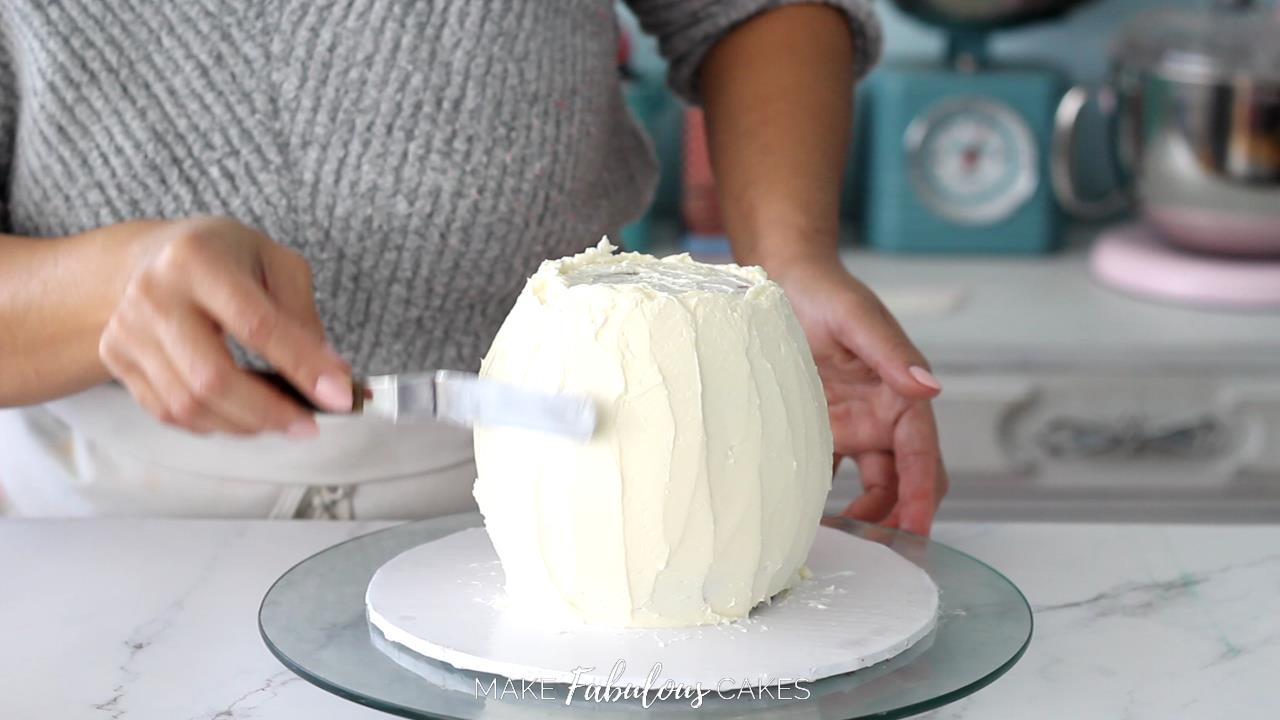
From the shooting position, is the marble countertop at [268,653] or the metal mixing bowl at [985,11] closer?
the marble countertop at [268,653]

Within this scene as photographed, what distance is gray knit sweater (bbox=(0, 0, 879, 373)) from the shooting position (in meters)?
0.95

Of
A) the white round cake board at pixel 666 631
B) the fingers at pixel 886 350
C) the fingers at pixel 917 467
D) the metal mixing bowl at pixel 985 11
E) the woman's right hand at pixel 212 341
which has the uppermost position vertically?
the woman's right hand at pixel 212 341

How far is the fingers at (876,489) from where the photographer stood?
1.02 m

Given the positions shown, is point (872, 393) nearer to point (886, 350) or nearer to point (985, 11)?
point (886, 350)

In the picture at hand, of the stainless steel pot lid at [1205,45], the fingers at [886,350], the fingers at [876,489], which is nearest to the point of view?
the fingers at [886,350]

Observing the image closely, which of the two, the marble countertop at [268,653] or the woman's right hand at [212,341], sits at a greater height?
the woman's right hand at [212,341]

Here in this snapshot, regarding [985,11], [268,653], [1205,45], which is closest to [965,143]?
[985,11]

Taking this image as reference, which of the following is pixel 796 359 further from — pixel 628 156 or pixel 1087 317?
pixel 1087 317

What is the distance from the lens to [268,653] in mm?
773

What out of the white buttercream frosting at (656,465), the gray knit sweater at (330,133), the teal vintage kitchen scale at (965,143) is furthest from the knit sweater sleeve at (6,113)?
the teal vintage kitchen scale at (965,143)

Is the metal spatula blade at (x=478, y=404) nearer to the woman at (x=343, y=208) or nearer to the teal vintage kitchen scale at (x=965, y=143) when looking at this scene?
the woman at (x=343, y=208)

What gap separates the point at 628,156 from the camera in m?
1.20

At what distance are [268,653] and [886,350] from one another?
420 mm

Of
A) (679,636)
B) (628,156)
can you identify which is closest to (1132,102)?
(628,156)
